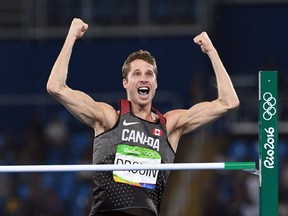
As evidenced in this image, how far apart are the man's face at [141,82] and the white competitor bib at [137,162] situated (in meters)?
0.33

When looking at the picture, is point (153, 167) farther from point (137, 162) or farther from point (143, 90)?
point (143, 90)

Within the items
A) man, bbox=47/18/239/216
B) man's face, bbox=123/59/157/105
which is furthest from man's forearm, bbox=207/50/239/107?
man's face, bbox=123/59/157/105

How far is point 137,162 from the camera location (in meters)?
6.80

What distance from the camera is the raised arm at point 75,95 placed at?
6.62m

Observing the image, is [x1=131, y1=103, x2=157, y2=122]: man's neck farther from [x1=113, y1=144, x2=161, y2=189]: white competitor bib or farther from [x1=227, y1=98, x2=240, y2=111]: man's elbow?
[x1=227, y1=98, x2=240, y2=111]: man's elbow

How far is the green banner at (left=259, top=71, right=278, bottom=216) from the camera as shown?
20.7ft

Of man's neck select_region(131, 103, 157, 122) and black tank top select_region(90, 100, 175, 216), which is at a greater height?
man's neck select_region(131, 103, 157, 122)

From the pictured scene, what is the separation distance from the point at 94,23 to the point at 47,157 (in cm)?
234

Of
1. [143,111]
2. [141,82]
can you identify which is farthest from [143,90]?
[143,111]

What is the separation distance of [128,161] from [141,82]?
53 centimetres

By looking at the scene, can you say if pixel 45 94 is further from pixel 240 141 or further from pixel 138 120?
pixel 138 120

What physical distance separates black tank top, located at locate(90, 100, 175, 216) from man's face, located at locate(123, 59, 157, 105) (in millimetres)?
148

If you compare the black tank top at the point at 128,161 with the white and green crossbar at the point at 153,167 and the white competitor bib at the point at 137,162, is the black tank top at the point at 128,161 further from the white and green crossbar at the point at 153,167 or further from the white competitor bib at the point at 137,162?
the white and green crossbar at the point at 153,167

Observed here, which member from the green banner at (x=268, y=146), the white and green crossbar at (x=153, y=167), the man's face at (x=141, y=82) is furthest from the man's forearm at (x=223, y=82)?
the white and green crossbar at (x=153, y=167)
